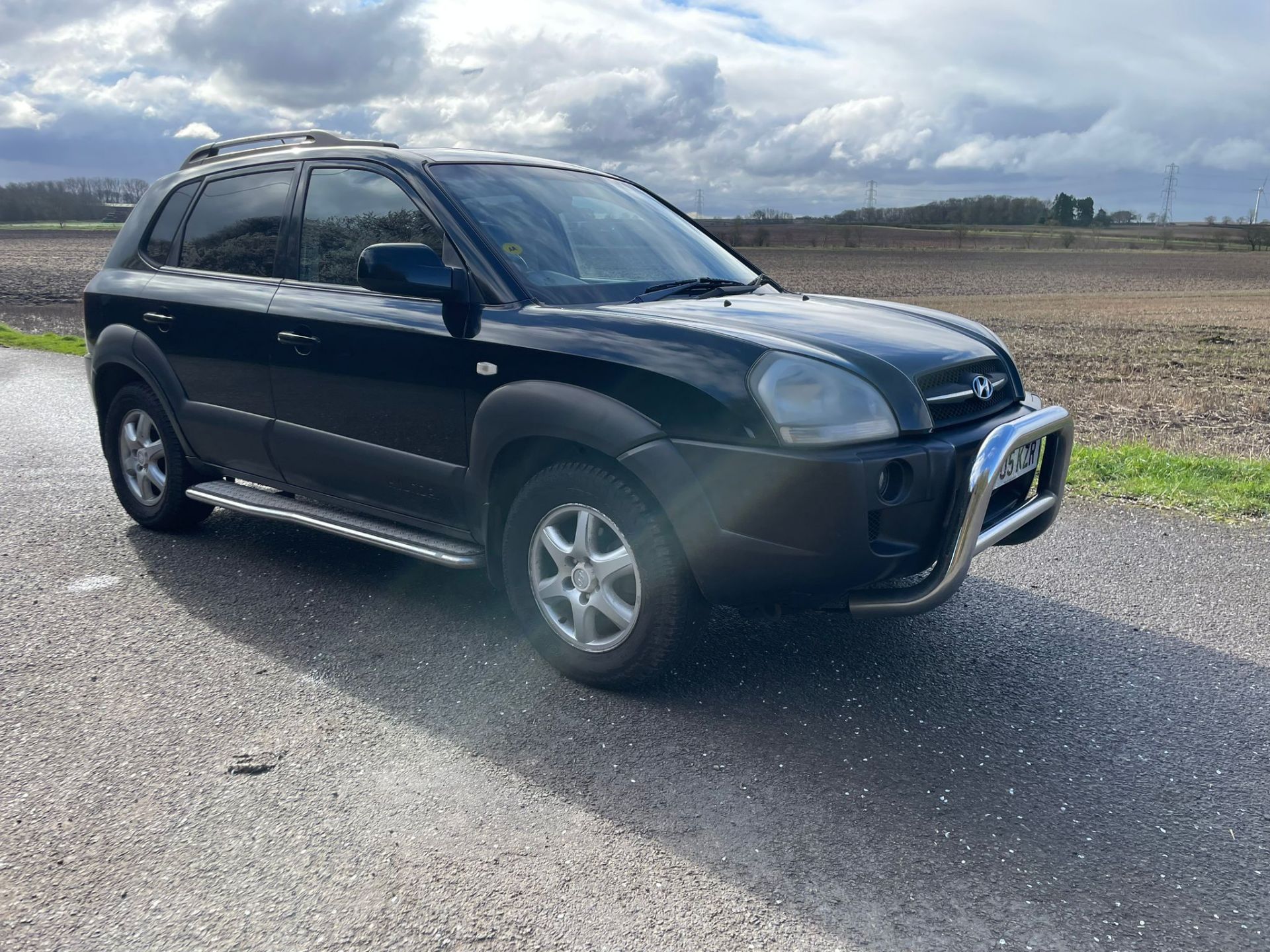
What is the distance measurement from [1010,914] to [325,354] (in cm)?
310

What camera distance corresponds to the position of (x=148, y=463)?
5258 millimetres

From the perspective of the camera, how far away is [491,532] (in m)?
3.72

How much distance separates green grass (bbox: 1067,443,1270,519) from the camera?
588 cm

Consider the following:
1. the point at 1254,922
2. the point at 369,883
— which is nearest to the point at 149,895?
the point at 369,883

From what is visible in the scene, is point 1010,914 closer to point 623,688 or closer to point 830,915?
point 830,915

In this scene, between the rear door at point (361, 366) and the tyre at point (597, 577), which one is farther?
the rear door at point (361, 366)

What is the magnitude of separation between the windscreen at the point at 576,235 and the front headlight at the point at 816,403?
90 cm

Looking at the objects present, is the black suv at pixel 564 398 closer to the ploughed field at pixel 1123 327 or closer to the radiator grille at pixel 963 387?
the radiator grille at pixel 963 387

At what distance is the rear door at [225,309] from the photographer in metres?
4.44

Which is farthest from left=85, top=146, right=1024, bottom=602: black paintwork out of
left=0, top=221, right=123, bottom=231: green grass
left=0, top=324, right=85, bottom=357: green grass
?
left=0, top=221, right=123, bottom=231: green grass

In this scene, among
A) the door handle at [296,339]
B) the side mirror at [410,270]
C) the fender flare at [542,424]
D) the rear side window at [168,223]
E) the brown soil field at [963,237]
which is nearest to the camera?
the fender flare at [542,424]

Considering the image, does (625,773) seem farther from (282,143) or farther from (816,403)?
(282,143)

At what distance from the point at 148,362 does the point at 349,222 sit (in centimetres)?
151

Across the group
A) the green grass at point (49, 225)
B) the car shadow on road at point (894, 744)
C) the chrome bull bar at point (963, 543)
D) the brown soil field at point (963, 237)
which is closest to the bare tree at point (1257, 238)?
the brown soil field at point (963, 237)
